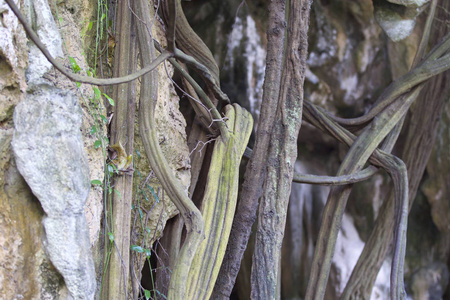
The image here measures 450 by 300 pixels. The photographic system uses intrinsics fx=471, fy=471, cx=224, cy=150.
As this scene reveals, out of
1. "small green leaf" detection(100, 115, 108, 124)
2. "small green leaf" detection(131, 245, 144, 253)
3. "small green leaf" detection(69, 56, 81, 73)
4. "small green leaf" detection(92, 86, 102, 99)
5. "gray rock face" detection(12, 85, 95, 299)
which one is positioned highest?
"small green leaf" detection(69, 56, 81, 73)

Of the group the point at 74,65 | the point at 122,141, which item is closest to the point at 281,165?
the point at 122,141

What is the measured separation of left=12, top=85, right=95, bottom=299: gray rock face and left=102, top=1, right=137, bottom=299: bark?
5.8 inches

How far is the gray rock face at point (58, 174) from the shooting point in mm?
822

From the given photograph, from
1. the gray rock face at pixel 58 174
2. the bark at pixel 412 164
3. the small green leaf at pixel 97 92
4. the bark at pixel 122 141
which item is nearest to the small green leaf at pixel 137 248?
the bark at pixel 122 141

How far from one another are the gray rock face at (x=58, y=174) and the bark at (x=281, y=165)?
47 centimetres

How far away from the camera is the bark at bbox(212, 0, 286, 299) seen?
126 centimetres

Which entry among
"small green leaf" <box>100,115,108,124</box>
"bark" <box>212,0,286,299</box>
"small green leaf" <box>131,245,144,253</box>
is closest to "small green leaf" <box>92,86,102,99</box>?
"small green leaf" <box>100,115,108,124</box>

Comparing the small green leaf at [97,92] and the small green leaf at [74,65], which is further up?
the small green leaf at [74,65]

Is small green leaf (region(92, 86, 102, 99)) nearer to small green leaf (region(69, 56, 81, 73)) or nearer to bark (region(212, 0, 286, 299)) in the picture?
small green leaf (region(69, 56, 81, 73))

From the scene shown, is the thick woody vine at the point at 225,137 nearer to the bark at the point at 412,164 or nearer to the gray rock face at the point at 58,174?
the gray rock face at the point at 58,174

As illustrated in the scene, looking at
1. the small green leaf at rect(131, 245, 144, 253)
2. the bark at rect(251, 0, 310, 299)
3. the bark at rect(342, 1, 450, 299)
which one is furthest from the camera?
the bark at rect(342, 1, 450, 299)

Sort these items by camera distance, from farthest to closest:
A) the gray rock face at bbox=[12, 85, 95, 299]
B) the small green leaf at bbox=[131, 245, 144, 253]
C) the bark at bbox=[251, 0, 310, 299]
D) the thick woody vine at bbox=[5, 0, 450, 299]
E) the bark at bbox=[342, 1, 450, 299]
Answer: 1. the bark at bbox=[342, 1, 450, 299]
2. the bark at bbox=[251, 0, 310, 299]
3. the small green leaf at bbox=[131, 245, 144, 253]
4. the thick woody vine at bbox=[5, 0, 450, 299]
5. the gray rock face at bbox=[12, 85, 95, 299]

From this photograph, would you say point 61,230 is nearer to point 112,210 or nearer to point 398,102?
point 112,210

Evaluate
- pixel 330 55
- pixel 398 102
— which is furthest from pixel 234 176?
pixel 330 55
